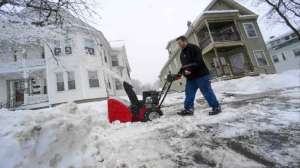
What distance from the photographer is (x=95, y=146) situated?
88.7 inches

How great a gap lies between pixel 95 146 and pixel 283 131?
2.46m

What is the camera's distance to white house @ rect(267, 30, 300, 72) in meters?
26.9

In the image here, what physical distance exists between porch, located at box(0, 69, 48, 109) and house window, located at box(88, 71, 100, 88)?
3.85 m

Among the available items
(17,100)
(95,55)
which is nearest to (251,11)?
(95,55)

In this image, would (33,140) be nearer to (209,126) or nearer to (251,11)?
(209,126)

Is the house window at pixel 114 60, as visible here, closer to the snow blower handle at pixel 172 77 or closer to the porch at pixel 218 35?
the porch at pixel 218 35

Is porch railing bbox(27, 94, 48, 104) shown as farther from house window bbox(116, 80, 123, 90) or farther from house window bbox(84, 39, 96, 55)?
house window bbox(116, 80, 123, 90)

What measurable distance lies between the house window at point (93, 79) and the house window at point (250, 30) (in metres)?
16.6

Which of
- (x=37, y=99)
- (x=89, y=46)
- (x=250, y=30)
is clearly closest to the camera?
(x=37, y=99)

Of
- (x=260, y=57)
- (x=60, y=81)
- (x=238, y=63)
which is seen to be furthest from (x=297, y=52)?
(x=60, y=81)

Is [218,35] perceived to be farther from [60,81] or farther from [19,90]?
[19,90]

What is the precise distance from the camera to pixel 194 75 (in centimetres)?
388

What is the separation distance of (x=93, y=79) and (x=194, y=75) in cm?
1319

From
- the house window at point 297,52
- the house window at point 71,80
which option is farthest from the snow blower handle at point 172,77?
the house window at point 297,52
